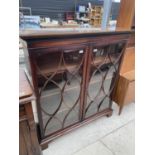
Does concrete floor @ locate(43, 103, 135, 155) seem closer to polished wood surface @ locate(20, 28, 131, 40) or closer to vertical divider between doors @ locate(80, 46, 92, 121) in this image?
vertical divider between doors @ locate(80, 46, 92, 121)

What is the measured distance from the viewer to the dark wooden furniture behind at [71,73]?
1.02 meters

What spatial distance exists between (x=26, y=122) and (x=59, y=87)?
0.40m

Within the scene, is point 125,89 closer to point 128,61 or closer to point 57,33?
point 128,61

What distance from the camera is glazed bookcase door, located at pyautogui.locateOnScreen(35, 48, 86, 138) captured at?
43.3 inches

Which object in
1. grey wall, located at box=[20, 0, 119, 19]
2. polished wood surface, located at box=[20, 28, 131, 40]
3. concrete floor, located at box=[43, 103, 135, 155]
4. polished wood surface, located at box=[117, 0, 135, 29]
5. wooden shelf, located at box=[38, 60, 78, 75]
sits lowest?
concrete floor, located at box=[43, 103, 135, 155]

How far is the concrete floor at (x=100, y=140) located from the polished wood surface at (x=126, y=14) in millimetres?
1170

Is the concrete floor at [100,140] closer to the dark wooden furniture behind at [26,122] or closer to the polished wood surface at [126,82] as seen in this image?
the polished wood surface at [126,82]

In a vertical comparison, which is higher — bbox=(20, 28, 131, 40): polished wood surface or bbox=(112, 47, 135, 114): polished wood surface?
bbox=(20, 28, 131, 40): polished wood surface

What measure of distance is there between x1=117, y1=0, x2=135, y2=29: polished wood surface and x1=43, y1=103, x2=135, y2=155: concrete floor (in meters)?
1.17

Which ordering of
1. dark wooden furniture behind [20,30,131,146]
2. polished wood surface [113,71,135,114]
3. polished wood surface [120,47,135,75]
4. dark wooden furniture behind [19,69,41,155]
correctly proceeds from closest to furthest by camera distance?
dark wooden furniture behind [19,69,41,155]
dark wooden furniture behind [20,30,131,146]
polished wood surface [113,71,135,114]
polished wood surface [120,47,135,75]

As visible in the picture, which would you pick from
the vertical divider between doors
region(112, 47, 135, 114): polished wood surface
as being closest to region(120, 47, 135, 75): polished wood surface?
region(112, 47, 135, 114): polished wood surface

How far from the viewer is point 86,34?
1.12 m
